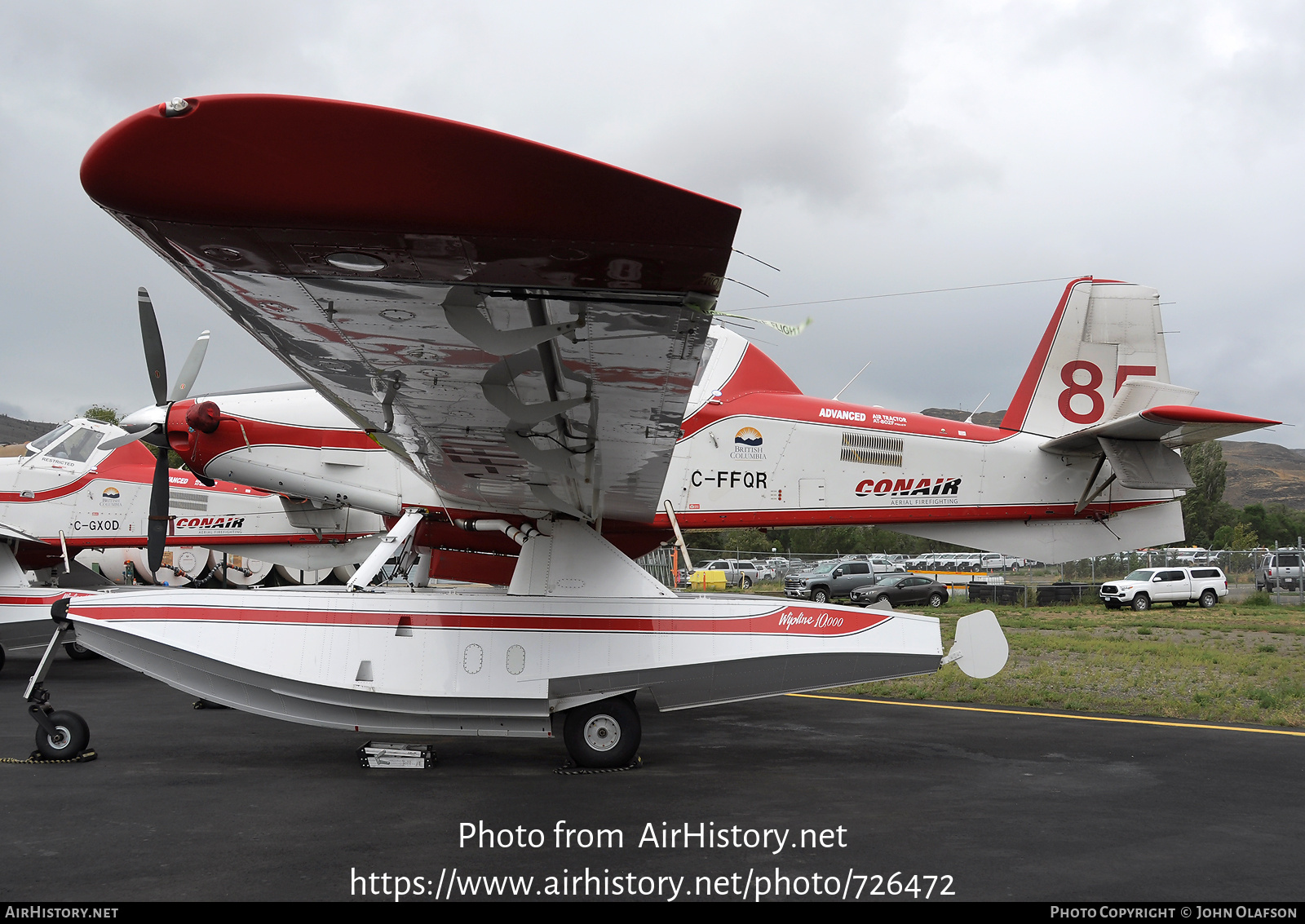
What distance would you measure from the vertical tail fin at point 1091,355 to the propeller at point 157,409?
31.4 feet

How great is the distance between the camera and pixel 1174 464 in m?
8.38

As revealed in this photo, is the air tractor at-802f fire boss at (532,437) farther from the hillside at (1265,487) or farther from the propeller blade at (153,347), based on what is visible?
the hillside at (1265,487)

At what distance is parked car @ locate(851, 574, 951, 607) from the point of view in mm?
27969

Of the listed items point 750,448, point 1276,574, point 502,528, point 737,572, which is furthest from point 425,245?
point 737,572

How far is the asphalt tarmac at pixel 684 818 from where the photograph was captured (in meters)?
4.04

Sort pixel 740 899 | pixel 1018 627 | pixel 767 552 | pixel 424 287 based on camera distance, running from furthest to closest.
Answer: pixel 767 552 → pixel 1018 627 → pixel 740 899 → pixel 424 287

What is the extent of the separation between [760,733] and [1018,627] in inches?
523

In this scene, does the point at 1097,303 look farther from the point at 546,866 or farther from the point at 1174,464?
the point at 546,866

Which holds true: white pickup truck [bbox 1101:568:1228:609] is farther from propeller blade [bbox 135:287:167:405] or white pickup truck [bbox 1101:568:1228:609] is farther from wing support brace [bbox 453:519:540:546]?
propeller blade [bbox 135:287:167:405]

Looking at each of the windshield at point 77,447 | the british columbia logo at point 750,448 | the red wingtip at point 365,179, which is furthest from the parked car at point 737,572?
the red wingtip at point 365,179

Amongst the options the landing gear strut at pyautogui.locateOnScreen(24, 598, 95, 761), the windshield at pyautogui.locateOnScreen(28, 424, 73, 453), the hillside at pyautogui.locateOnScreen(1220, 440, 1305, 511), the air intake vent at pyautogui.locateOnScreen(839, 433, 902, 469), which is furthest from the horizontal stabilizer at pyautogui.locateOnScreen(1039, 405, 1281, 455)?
the hillside at pyautogui.locateOnScreen(1220, 440, 1305, 511)

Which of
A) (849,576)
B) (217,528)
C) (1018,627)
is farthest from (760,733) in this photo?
(849,576)

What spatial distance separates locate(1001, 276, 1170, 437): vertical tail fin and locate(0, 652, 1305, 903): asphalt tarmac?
→ 3.57m

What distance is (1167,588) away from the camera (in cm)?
2723
